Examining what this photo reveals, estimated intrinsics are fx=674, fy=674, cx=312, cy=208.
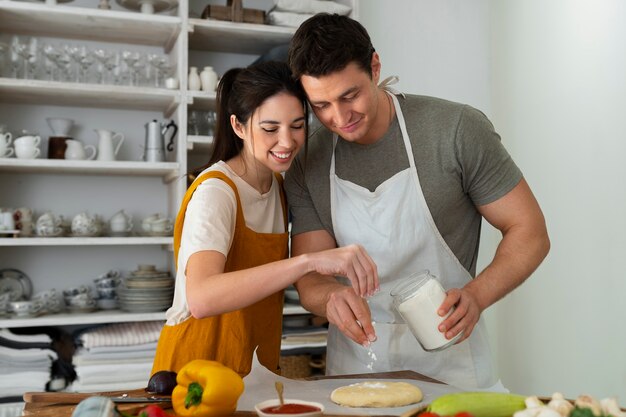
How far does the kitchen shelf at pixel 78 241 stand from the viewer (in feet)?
9.44

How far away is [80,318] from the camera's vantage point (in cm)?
293

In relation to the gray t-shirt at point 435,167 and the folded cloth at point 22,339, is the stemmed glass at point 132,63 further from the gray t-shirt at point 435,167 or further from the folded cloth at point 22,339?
the gray t-shirt at point 435,167

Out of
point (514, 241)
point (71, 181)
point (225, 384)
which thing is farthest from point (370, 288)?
point (71, 181)

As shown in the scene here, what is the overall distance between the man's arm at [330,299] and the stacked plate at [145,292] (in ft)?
4.20

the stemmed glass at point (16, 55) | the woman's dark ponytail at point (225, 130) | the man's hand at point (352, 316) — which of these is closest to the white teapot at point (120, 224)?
the stemmed glass at point (16, 55)

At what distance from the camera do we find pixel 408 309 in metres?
1.47

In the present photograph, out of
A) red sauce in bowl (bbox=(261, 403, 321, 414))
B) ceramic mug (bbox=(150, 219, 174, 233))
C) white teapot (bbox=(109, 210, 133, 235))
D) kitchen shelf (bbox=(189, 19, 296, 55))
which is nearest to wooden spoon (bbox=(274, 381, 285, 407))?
red sauce in bowl (bbox=(261, 403, 321, 414))

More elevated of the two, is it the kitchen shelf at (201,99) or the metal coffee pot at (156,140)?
the kitchen shelf at (201,99)

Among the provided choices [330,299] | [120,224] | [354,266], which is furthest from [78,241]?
[354,266]

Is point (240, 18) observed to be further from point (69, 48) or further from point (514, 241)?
point (514, 241)

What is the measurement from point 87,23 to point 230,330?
198 cm

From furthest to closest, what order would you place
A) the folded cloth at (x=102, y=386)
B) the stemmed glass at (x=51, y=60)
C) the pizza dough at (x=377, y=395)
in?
the stemmed glass at (x=51, y=60) → the folded cloth at (x=102, y=386) → the pizza dough at (x=377, y=395)

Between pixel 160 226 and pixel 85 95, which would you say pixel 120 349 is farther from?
pixel 85 95

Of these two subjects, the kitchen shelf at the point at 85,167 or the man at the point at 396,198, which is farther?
the kitchen shelf at the point at 85,167
